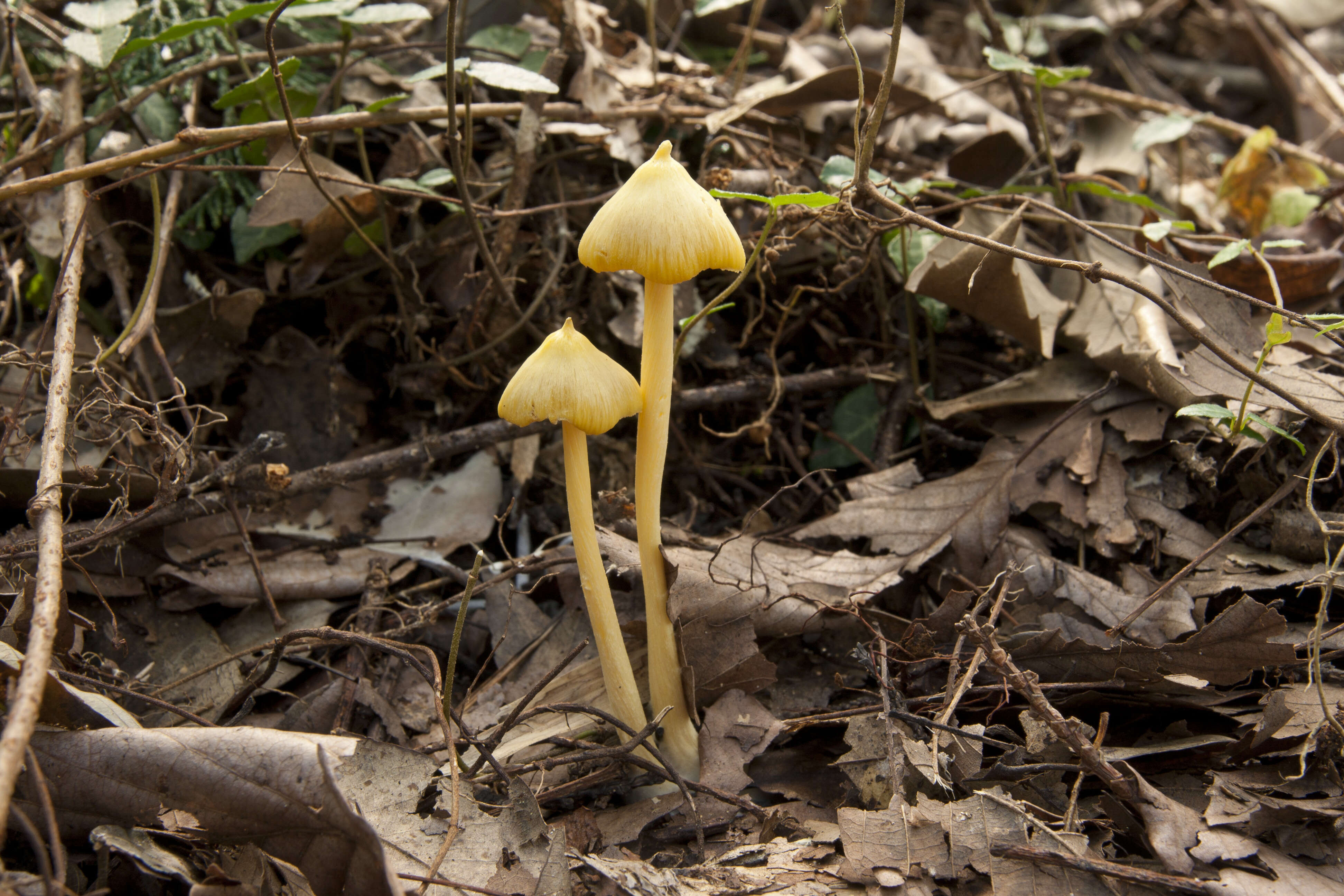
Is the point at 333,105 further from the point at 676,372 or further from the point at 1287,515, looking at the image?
the point at 1287,515

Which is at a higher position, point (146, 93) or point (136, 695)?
point (146, 93)

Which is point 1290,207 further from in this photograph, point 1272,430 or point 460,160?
point 460,160

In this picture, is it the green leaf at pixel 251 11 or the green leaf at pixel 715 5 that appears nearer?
the green leaf at pixel 251 11

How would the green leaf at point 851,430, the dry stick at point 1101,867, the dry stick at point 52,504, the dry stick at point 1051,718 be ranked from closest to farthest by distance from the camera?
1. the dry stick at point 52,504
2. the dry stick at point 1101,867
3. the dry stick at point 1051,718
4. the green leaf at point 851,430

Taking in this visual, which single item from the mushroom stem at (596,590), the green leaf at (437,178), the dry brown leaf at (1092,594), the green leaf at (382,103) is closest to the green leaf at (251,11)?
the green leaf at (382,103)

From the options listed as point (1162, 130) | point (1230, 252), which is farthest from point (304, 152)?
point (1162, 130)

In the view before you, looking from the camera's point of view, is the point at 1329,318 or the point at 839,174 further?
the point at 839,174

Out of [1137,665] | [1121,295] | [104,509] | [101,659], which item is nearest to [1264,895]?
[1137,665]

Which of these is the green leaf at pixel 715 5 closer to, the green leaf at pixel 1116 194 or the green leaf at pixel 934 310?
the green leaf at pixel 934 310
